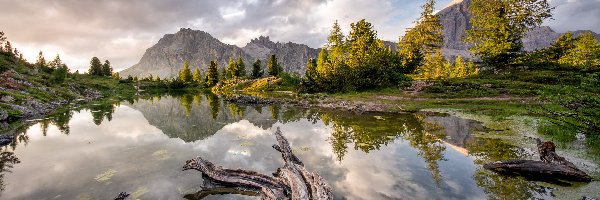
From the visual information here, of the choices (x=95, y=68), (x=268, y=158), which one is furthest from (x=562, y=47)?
(x=95, y=68)

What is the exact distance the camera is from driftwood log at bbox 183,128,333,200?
884 centimetres

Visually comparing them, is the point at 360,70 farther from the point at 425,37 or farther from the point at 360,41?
the point at 425,37

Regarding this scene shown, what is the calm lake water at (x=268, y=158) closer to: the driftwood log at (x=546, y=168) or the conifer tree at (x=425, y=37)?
the driftwood log at (x=546, y=168)

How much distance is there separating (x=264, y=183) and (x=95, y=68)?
484 feet

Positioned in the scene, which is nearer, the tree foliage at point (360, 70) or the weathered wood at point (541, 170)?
the weathered wood at point (541, 170)

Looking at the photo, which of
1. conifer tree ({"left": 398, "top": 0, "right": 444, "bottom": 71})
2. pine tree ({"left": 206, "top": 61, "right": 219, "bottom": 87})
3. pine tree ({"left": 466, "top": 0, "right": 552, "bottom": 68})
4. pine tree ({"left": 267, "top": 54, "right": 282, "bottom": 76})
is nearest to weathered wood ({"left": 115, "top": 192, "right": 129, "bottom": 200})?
pine tree ({"left": 466, "top": 0, "right": 552, "bottom": 68})

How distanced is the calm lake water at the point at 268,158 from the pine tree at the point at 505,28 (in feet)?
97.2

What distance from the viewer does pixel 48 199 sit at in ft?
32.4

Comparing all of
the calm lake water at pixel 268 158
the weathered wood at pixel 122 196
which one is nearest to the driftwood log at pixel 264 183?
the calm lake water at pixel 268 158

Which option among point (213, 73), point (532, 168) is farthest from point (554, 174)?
point (213, 73)

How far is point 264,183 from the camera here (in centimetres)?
1062

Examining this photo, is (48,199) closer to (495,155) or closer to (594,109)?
(495,155)

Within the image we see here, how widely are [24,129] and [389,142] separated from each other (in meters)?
27.2

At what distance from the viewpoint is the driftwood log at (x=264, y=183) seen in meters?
8.84
